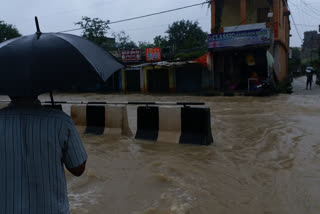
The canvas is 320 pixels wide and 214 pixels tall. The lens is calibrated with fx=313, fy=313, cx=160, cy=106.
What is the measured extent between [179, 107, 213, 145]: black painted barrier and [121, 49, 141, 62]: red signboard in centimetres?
2204

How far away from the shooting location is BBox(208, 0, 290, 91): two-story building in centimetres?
1959

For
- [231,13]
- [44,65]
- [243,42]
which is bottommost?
[44,65]

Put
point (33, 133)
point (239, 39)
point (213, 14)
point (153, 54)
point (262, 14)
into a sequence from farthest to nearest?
point (153, 54) < point (262, 14) < point (213, 14) < point (239, 39) < point (33, 133)

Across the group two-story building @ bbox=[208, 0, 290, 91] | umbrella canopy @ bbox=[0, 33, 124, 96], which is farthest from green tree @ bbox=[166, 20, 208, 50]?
umbrella canopy @ bbox=[0, 33, 124, 96]

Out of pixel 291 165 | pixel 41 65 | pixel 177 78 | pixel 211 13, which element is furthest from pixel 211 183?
pixel 177 78

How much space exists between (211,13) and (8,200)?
73.6ft

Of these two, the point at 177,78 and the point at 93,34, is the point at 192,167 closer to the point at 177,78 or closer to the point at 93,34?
the point at 177,78

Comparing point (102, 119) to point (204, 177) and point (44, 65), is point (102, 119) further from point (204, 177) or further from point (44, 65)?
point (44, 65)

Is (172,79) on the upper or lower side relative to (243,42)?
lower

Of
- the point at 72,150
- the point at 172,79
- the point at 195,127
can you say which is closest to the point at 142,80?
the point at 172,79

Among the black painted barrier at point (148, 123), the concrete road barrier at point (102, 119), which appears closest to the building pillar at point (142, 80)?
the concrete road barrier at point (102, 119)

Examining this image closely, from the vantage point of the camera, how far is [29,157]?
1.87 m

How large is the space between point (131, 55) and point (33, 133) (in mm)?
26536

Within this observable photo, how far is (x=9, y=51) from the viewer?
1940 mm
